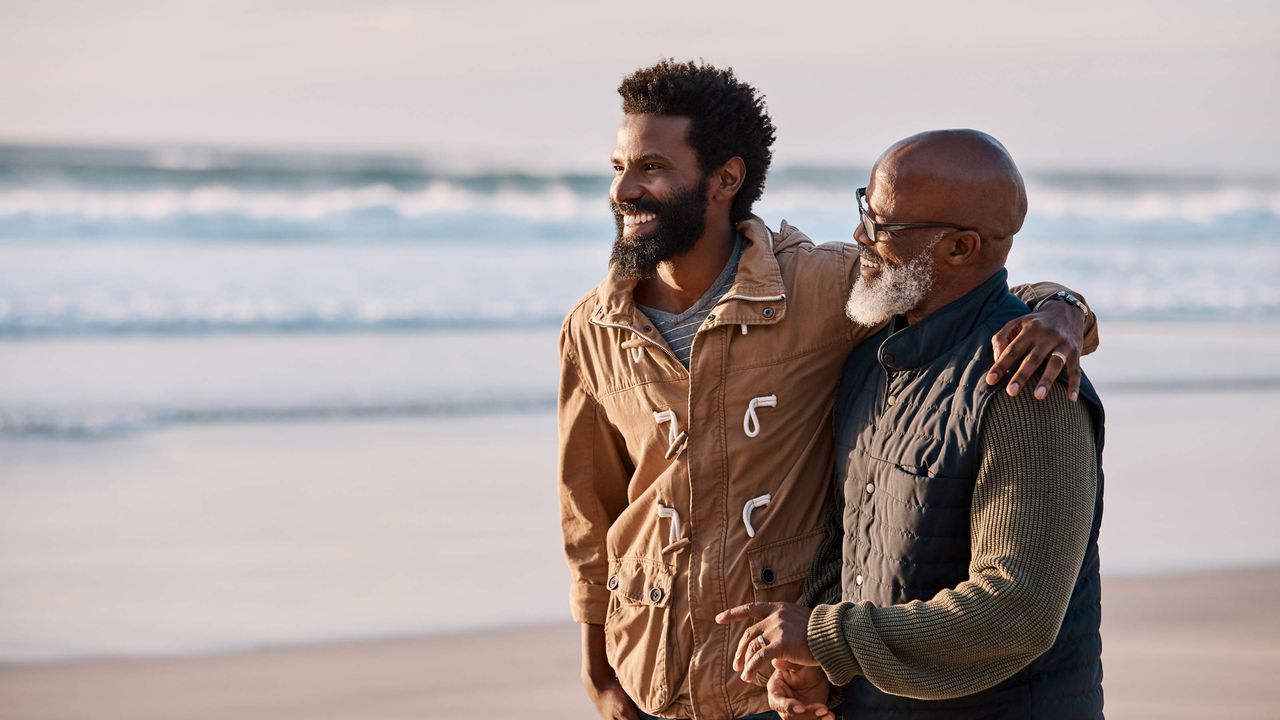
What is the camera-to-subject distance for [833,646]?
231 centimetres

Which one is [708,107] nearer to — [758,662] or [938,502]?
[938,502]

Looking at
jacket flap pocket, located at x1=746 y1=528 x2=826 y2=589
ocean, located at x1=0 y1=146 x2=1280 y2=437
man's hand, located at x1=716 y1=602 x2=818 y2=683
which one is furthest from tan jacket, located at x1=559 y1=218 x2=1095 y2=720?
ocean, located at x1=0 y1=146 x2=1280 y2=437

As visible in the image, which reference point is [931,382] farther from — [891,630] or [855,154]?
[855,154]

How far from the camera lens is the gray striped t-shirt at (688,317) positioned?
10.2ft

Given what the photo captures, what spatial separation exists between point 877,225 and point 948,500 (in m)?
0.54

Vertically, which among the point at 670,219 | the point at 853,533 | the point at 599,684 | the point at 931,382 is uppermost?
the point at 670,219

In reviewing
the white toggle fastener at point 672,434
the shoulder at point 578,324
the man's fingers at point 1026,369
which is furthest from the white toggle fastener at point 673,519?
the man's fingers at point 1026,369

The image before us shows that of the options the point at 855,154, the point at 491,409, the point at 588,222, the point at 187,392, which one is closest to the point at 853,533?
the point at 491,409

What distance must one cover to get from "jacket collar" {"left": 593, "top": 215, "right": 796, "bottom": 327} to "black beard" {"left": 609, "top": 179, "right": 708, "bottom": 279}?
47 mm

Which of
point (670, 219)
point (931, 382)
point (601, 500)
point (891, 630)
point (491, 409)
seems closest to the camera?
point (891, 630)

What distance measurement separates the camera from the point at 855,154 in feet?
75.3

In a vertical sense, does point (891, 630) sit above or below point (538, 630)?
above

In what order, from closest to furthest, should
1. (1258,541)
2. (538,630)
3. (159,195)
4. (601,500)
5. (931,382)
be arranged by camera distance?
1. (931,382)
2. (601,500)
3. (538,630)
4. (1258,541)
5. (159,195)

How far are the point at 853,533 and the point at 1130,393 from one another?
8.65 metres
